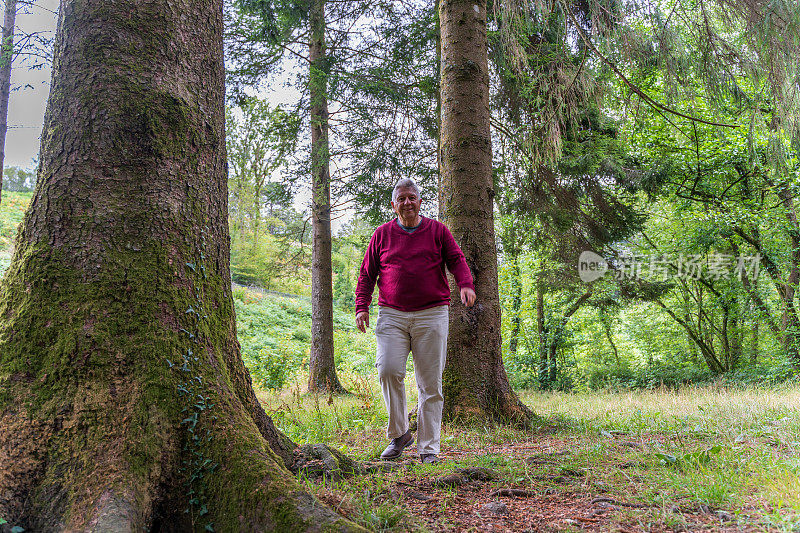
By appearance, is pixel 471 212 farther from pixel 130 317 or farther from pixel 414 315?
pixel 130 317

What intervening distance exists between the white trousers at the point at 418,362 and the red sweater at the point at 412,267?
100 mm

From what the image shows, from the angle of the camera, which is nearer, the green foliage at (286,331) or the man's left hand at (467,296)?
the man's left hand at (467,296)

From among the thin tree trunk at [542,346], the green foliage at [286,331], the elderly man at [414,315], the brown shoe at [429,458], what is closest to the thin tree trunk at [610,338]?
the thin tree trunk at [542,346]

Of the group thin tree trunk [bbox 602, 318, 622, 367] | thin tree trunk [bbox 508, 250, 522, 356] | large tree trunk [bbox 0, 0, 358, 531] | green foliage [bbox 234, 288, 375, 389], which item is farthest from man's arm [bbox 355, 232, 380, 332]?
thin tree trunk [bbox 602, 318, 622, 367]

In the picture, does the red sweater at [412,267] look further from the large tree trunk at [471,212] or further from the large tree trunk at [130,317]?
the large tree trunk at [130,317]

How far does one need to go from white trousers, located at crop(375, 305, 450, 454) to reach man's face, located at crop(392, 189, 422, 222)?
0.74m

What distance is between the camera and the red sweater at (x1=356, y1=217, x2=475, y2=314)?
3623 millimetres

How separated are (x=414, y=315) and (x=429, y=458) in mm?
1045

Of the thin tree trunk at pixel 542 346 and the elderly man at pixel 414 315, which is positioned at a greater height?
the elderly man at pixel 414 315

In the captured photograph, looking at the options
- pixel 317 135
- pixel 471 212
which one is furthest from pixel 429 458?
pixel 317 135

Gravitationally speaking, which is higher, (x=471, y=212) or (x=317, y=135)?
(x=317, y=135)

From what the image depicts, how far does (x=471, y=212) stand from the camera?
500cm

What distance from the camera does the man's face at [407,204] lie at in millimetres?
3686

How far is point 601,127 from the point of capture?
32.0ft
